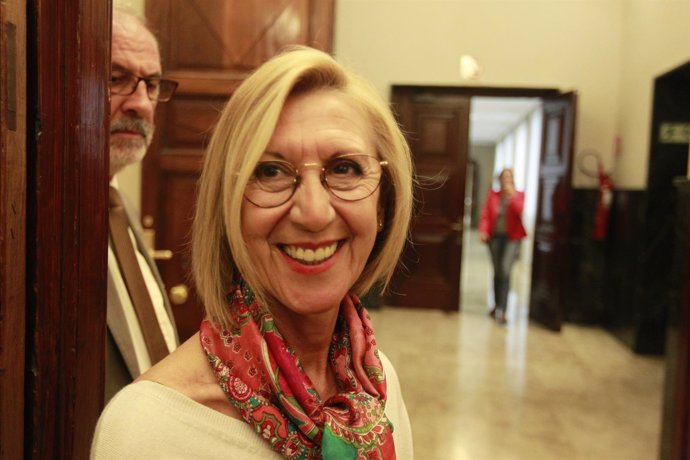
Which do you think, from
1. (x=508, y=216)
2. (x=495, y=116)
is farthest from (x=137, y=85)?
(x=495, y=116)

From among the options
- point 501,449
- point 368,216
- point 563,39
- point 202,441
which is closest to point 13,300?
point 202,441

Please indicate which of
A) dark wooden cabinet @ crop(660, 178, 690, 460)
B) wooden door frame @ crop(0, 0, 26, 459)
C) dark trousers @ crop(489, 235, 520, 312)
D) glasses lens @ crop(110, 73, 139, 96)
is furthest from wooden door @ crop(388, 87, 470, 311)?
wooden door frame @ crop(0, 0, 26, 459)

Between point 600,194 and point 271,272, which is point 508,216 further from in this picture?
point 271,272

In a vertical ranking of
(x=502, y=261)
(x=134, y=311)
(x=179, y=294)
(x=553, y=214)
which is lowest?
(x=502, y=261)

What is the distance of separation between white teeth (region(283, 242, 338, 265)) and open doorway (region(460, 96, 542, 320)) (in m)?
5.01

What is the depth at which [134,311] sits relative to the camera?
1204 millimetres

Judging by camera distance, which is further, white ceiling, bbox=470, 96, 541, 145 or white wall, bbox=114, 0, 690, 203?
white ceiling, bbox=470, 96, 541, 145

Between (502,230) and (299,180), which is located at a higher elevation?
(299,180)

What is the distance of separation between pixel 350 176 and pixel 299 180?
2.9 inches

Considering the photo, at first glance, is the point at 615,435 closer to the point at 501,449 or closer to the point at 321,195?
the point at 501,449

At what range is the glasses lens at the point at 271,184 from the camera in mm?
707

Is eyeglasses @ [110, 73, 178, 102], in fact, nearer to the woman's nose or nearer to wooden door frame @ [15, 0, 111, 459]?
wooden door frame @ [15, 0, 111, 459]

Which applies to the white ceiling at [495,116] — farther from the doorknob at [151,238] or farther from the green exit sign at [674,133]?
the doorknob at [151,238]

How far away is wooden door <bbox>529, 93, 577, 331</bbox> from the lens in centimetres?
500
